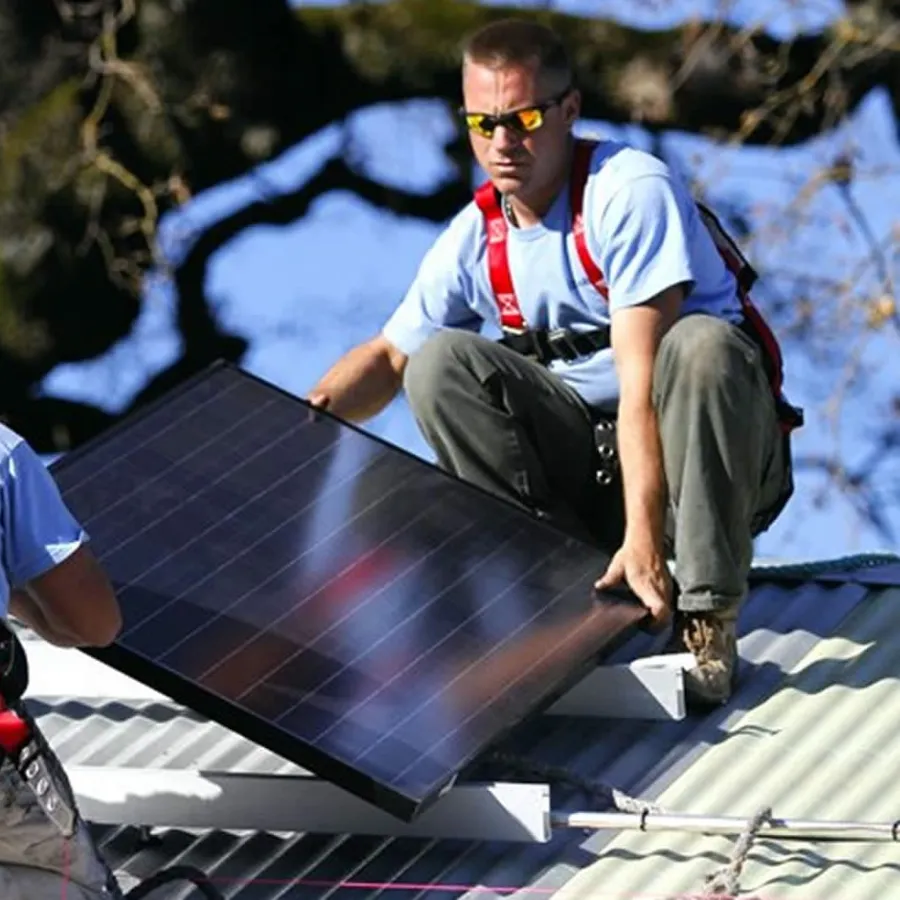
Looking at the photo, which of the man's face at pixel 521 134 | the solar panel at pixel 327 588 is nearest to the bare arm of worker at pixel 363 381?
the solar panel at pixel 327 588

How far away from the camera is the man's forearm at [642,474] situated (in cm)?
712

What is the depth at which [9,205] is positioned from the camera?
49.0 ft

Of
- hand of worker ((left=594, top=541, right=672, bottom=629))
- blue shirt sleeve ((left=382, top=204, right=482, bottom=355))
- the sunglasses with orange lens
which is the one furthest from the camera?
blue shirt sleeve ((left=382, top=204, right=482, bottom=355))

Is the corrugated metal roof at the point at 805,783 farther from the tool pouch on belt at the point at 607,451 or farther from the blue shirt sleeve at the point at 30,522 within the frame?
the blue shirt sleeve at the point at 30,522

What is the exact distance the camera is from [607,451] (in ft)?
25.6

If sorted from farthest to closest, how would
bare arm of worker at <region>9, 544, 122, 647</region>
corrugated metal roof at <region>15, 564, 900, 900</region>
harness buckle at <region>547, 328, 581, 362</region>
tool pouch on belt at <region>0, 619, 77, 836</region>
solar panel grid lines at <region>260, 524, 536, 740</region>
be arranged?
1. harness buckle at <region>547, 328, 581, 362</region>
2. solar panel grid lines at <region>260, 524, 536, 740</region>
3. corrugated metal roof at <region>15, 564, 900, 900</region>
4. bare arm of worker at <region>9, 544, 122, 647</region>
5. tool pouch on belt at <region>0, 619, 77, 836</region>

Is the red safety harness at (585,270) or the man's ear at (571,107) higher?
the man's ear at (571,107)

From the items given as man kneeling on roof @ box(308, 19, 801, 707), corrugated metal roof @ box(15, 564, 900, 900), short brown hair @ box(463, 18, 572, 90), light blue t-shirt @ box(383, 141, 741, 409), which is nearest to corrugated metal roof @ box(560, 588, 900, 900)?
corrugated metal roof @ box(15, 564, 900, 900)

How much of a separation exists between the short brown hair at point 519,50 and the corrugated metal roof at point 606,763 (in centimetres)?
135

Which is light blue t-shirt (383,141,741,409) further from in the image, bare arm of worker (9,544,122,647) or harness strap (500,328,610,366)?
bare arm of worker (9,544,122,647)

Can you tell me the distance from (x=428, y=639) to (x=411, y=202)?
8.90 meters

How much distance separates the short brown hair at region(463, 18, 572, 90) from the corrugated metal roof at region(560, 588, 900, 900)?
1475 mm

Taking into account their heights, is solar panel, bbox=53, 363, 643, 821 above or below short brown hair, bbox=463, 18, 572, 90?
below

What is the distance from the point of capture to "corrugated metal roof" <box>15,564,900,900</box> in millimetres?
6590
